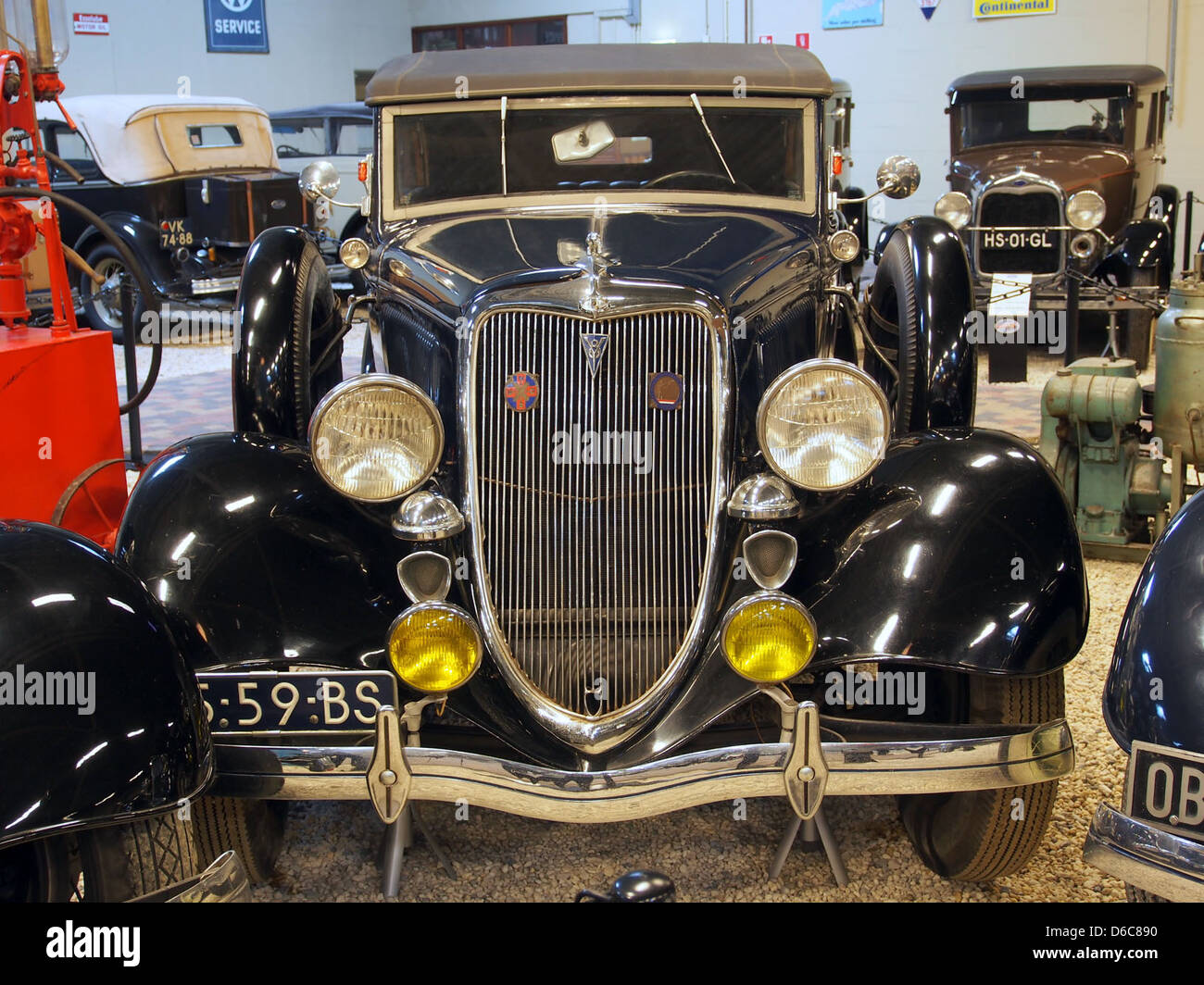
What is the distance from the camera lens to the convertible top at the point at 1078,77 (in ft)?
28.9

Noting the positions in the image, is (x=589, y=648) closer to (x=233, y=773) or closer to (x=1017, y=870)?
(x=233, y=773)

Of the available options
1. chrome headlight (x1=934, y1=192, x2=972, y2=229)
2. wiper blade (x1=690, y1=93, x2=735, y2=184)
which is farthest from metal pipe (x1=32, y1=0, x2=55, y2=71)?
chrome headlight (x1=934, y1=192, x2=972, y2=229)

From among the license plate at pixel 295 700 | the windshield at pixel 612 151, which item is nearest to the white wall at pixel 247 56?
the windshield at pixel 612 151

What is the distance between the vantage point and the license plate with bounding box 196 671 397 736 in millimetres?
2223

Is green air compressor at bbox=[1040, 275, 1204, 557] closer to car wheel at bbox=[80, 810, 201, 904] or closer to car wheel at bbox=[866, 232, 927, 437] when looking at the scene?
car wheel at bbox=[866, 232, 927, 437]

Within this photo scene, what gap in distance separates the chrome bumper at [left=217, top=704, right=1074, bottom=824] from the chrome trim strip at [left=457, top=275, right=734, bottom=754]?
0.85 ft

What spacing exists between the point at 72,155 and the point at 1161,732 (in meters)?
11.5

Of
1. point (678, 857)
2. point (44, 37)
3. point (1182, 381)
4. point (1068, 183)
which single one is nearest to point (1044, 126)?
point (1068, 183)

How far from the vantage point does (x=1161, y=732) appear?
1.77m

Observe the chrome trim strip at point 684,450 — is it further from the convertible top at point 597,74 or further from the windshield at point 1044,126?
the windshield at point 1044,126

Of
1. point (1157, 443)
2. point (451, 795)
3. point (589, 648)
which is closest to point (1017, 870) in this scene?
point (589, 648)

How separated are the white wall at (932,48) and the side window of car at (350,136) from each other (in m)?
3.94

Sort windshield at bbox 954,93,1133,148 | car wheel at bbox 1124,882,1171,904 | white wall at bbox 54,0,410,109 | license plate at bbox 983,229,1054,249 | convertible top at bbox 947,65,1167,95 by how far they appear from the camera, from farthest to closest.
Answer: white wall at bbox 54,0,410,109 → windshield at bbox 954,93,1133,148 → convertible top at bbox 947,65,1167,95 → license plate at bbox 983,229,1054,249 → car wheel at bbox 1124,882,1171,904

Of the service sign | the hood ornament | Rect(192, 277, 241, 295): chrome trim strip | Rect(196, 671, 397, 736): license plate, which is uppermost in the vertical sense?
the service sign
